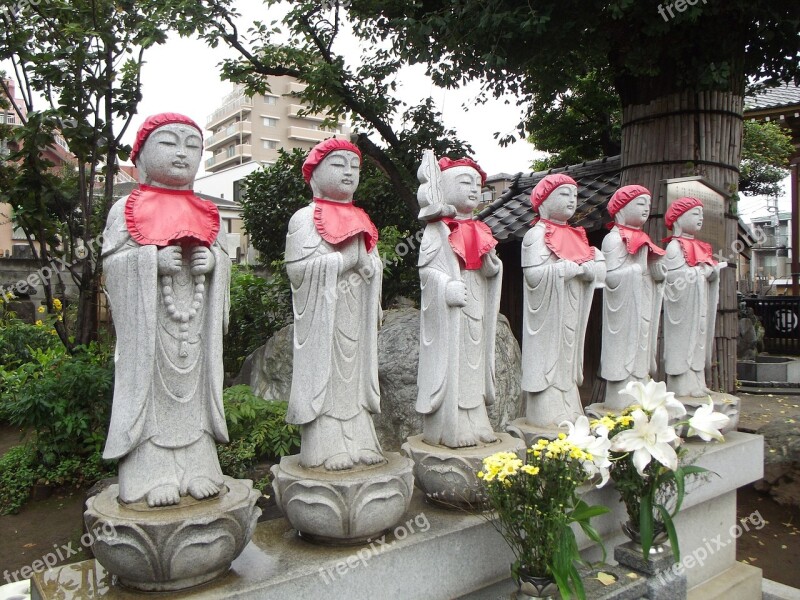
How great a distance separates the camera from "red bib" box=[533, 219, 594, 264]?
4.29 m

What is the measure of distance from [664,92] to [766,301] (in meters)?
11.7

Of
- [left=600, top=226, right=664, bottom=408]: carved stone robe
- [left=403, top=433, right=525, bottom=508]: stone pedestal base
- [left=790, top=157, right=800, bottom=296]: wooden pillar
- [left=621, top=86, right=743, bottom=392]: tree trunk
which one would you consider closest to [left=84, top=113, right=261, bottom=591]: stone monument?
[left=403, top=433, right=525, bottom=508]: stone pedestal base

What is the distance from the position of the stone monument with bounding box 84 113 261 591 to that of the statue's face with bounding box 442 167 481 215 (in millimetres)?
1627

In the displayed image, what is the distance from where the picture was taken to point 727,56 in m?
6.04

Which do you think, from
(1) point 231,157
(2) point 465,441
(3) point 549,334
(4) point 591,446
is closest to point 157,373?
(2) point 465,441

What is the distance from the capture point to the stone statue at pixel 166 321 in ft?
9.18

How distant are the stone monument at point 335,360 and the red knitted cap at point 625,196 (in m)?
2.54

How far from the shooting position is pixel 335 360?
133 inches

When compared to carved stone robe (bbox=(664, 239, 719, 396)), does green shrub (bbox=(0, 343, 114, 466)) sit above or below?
below

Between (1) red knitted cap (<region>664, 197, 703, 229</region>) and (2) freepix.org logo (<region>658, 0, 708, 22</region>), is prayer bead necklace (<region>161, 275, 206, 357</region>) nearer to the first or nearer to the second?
(1) red knitted cap (<region>664, 197, 703, 229</region>)

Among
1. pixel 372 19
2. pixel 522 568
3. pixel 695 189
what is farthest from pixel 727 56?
pixel 522 568

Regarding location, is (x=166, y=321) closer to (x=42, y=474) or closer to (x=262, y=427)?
(x=262, y=427)

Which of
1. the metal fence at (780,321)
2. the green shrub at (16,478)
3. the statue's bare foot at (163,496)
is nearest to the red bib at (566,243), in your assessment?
the statue's bare foot at (163,496)

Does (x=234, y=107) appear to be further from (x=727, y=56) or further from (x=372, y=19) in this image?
(x=727, y=56)
